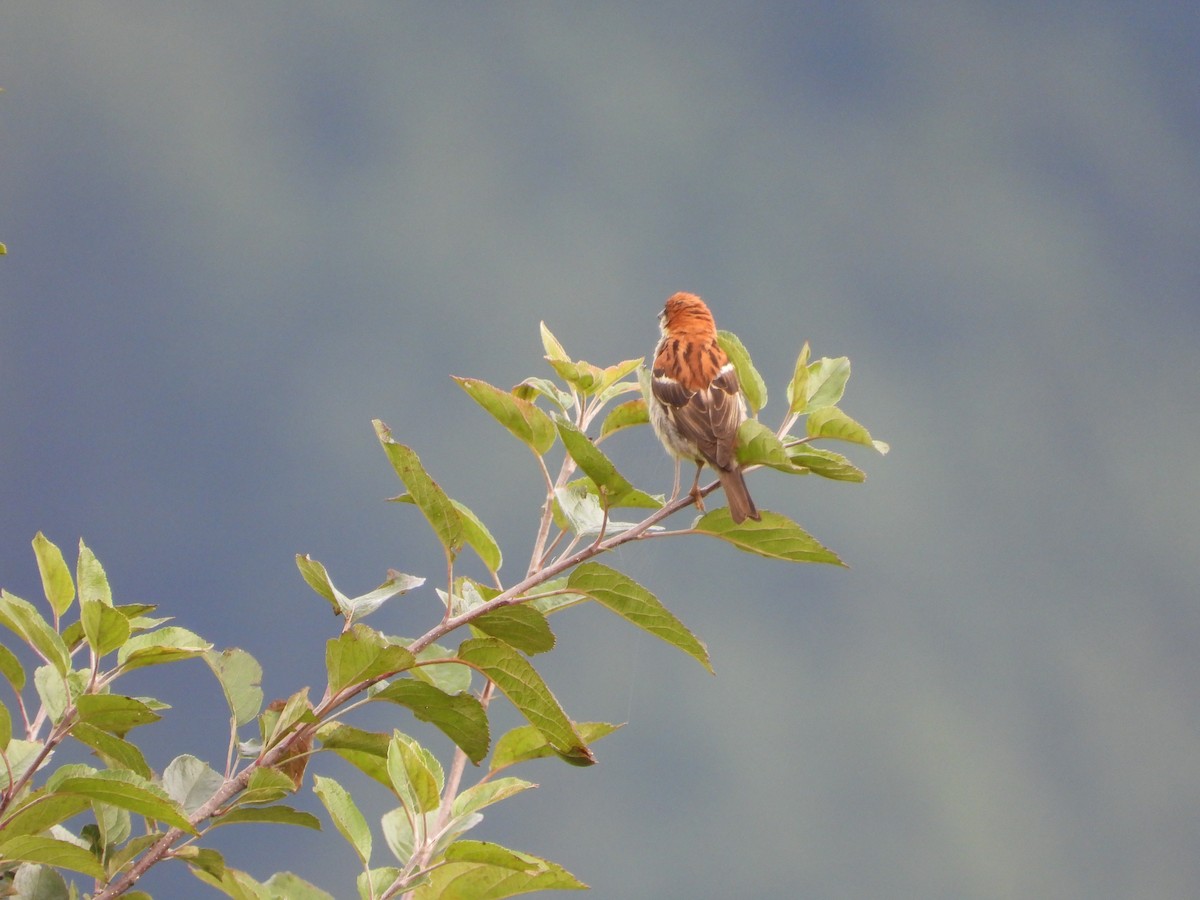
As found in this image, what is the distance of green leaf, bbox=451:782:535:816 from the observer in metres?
1.50

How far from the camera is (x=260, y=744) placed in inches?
52.8

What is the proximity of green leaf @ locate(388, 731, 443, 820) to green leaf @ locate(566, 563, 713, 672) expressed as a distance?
1.07ft

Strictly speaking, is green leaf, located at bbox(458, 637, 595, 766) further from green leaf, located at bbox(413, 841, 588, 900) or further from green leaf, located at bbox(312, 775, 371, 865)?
green leaf, located at bbox(312, 775, 371, 865)

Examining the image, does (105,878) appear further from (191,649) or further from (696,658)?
(696,658)

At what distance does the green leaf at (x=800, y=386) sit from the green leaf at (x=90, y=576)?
95 centimetres

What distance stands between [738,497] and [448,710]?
0.56 metres

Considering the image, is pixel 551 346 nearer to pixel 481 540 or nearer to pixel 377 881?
pixel 481 540

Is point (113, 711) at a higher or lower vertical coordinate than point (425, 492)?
lower

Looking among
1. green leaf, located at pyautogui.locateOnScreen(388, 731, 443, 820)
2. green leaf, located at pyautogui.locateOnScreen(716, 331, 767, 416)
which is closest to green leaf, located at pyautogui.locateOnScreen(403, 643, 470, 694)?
green leaf, located at pyautogui.locateOnScreen(388, 731, 443, 820)

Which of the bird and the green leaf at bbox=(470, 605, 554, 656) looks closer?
the green leaf at bbox=(470, 605, 554, 656)

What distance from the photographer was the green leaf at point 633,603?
4.26 ft

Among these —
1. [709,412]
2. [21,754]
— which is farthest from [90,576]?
[709,412]

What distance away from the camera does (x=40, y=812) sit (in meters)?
1.22

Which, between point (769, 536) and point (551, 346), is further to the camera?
point (551, 346)
